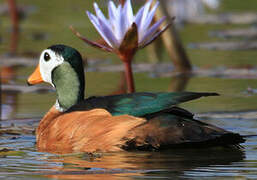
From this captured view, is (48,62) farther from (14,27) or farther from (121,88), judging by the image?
(14,27)

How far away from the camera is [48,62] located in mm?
6906

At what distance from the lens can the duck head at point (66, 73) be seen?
6746 millimetres

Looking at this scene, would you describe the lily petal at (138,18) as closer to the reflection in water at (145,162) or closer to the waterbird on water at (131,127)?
the waterbird on water at (131,127)

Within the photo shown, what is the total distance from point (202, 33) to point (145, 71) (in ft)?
18.7

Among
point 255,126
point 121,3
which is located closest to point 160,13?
point 121,3

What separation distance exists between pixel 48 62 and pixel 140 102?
128cm

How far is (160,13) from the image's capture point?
907cm

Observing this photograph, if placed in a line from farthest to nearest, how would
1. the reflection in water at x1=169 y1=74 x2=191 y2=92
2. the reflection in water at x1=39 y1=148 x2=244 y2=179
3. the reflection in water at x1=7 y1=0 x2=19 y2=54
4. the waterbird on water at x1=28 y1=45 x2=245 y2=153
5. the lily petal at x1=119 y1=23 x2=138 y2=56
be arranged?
the reflection in water at x1=7 y1=0 x2=19 y2=54 → the reflection in water at x1=169 y1=74 x2=191 y2=92 → the lily petal at x1=119 y1=23 x2=138 y2=56 → the waterbird on water at x1=28 y1=45 x2=245 y2=153 → the reflection in water at x1=39 y1=148 x2=244 y2=179

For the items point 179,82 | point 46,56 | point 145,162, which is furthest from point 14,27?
point 145,162

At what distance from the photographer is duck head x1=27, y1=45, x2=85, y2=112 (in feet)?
22.1

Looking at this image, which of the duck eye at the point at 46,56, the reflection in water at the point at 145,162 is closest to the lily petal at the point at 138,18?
the duck eye at the point at 46,56

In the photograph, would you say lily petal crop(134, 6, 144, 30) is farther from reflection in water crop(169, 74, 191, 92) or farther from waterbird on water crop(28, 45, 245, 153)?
reflection in water crop(169, 74, 191, 92)

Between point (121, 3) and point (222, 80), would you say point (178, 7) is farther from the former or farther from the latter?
point (121, 3)

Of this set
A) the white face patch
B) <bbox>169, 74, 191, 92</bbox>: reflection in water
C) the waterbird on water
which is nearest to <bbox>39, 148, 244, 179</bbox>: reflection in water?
the waterbird on water
